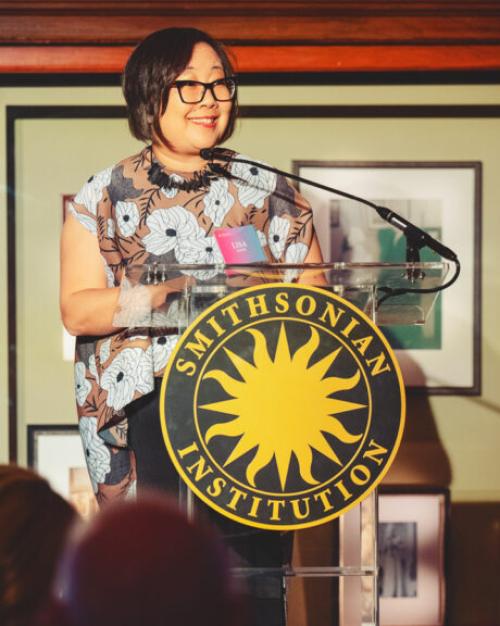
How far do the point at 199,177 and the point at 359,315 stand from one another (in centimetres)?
47

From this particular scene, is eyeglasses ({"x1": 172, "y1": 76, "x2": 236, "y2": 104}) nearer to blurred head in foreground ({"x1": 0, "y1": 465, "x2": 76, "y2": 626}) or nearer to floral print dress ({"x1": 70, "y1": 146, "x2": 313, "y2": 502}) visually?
floral print dress ({"x1": 70, "y1": 146, "x2": 313, "y2": 502})

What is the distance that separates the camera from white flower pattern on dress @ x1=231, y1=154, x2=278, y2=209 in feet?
5.69

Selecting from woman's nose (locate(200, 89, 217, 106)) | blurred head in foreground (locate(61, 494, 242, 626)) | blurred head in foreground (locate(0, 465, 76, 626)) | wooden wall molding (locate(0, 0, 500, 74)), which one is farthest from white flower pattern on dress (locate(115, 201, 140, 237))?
wooden wall molding (locate(0, 0, 500, 74))

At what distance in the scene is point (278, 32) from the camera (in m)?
2.90

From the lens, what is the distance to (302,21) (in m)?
2.91

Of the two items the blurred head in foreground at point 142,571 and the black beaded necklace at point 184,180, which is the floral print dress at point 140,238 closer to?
the black beaded necklace at point 184,180

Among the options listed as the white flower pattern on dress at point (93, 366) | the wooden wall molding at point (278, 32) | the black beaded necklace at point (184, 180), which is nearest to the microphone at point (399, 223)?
the black beaded necklace at point (184, 180)

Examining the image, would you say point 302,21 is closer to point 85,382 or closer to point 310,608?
point 85,382

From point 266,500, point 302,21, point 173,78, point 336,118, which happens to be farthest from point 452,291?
point 266,500

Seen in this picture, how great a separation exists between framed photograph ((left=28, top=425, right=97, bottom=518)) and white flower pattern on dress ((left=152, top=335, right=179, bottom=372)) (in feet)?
4.78

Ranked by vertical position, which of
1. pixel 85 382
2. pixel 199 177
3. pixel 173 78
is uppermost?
pixel 173 78

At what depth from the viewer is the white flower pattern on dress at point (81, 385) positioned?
5.76 ft

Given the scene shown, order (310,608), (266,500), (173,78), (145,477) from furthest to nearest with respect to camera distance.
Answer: (310,608) → (173,78) → (145,477) → (266,500)

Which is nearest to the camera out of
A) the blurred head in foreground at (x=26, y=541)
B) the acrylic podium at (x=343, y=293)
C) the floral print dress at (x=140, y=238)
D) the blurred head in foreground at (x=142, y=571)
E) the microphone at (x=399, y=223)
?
the blurred head in foreground at (x=142, y=571)
